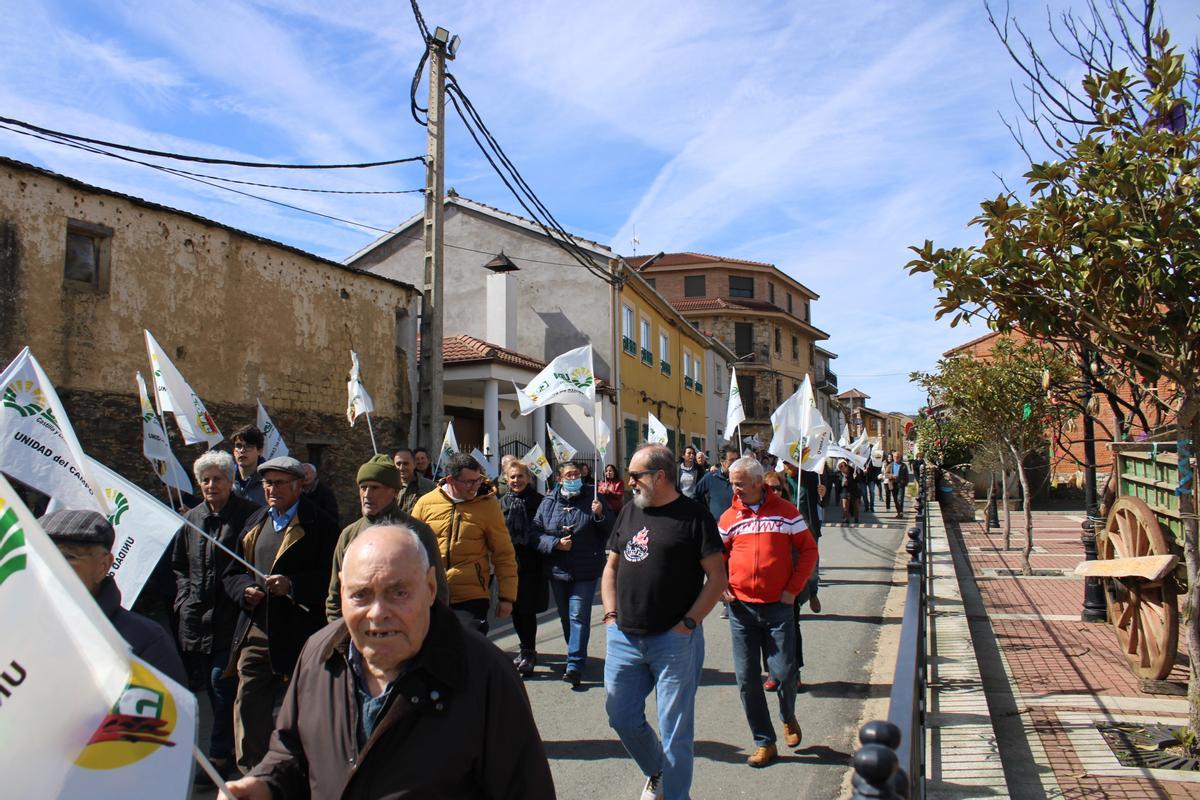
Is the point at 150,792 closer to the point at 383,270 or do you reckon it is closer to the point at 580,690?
the point at 580,690

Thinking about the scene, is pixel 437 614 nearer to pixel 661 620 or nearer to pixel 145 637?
pixel 145 637

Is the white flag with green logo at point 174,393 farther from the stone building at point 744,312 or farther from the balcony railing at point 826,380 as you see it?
the balcony railing at point 826,380

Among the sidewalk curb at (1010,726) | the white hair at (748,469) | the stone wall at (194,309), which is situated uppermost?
the stone wall at (194,309)

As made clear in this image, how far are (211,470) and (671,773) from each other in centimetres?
285

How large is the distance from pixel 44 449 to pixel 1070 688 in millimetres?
6688

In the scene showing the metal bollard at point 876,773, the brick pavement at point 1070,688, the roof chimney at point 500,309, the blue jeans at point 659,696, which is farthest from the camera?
the roof chimney at point 500,309

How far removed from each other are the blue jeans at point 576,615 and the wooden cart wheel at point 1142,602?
394 cm

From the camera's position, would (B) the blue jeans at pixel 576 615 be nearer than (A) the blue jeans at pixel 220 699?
No

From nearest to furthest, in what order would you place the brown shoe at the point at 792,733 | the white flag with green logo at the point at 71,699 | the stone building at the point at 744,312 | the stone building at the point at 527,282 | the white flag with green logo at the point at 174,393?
the white flag with green logo at the point at 71,699 → the brown shoe at the point at 792,733 → the white flag with green logo at the point at 174,393 → the stone building at the point at 527,282 → the stone building at the point at 744,312

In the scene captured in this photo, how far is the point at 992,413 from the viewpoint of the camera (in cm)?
1525

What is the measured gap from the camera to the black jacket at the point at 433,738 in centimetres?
208

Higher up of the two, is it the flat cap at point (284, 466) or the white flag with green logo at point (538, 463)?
the white flag with green logo at point (538, 463)

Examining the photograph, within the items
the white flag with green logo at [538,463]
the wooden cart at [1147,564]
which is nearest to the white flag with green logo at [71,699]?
the wooden cart at [1147,564]

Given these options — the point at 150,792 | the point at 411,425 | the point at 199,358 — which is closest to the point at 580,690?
the point at 150,792
